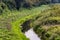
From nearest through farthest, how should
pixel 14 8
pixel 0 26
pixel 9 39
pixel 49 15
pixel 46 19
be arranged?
pixel 9 39
pixel 0 26
pixel 46 19
pixel 49 15
pixel 14 8

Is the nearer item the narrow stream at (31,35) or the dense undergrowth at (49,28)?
the dense undergrowth at (49,28)

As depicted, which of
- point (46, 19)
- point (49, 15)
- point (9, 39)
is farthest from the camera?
point (49, 15)

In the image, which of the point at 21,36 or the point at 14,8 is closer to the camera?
the point at 21,36

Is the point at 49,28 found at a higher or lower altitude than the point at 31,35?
higher

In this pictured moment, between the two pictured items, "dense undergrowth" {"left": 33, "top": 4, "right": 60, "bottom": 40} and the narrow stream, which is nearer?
"dense undergrowth" {"left": 33, "top": 4, "right": 60, "bottom": 40}

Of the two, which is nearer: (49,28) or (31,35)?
(49,28)

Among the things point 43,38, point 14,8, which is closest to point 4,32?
point 43,38

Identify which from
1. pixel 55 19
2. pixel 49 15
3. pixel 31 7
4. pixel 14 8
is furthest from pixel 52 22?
pixel 31 7

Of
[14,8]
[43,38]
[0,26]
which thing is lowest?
[43,38]

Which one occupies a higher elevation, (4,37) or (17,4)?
(17,4)

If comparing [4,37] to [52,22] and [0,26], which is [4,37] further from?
[52,22]

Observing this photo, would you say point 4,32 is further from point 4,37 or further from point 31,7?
point 31,7
